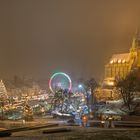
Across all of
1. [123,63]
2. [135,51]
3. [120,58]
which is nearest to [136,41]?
[135,51]

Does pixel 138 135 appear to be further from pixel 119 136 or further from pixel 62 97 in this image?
pixel 62 97

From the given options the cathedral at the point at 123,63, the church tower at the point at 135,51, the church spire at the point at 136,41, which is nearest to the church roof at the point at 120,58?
the cathedral at the point at 123,63

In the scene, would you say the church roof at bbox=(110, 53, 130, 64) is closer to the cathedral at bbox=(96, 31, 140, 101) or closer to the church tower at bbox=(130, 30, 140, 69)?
the cathedral at bbox=(96, 31, 140, 101)

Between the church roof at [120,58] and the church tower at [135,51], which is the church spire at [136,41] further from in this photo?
the church roof at [120,58]

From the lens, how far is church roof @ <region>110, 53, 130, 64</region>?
178 m

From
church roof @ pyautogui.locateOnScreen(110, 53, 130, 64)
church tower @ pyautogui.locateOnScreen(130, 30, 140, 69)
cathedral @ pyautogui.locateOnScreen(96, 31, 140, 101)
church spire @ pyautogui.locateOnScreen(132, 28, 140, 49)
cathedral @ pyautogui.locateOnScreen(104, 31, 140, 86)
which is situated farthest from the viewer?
church roof @ pyautogui.locateOnScreen(110, 53, 130, 64)

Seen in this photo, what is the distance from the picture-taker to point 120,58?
182 meters

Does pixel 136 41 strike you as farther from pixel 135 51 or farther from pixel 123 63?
pixel 123 63

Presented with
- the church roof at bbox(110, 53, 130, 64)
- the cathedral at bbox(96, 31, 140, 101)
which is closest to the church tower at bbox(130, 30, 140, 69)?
the cathedral at bbox(96, 31, 140, 101)

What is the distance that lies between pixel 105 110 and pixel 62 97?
1000cm

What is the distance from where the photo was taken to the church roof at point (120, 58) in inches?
6993

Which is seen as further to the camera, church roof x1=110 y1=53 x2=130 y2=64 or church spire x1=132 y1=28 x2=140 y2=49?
church roof x1=110 y1=53 x2=130 y2=64

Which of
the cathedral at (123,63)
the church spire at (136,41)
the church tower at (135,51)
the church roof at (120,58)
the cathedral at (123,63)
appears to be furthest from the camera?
the church roof at (120,58)

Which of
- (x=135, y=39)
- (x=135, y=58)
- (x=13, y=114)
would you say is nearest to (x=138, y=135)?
(x=13, y=114)
